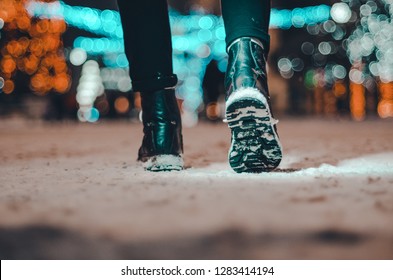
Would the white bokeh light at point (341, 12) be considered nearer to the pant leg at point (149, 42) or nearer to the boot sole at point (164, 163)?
the pant leg at point (149, 42)

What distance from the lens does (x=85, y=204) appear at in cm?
76

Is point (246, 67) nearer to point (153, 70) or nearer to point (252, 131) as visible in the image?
point (252, 131)

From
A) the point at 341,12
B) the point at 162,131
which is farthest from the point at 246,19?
the point at 341,12

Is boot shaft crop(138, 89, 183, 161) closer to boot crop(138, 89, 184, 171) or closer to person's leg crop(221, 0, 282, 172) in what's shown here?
boot crop(138, 89, 184, 171)

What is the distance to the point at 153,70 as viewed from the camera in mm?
1345

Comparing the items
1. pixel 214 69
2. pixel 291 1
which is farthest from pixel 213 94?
pixel 291 1

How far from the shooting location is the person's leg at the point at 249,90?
1.09 meters

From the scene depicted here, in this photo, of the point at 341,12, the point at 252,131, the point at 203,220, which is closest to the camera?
the point at 203,220

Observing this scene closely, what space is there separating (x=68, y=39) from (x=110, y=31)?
5.55ft

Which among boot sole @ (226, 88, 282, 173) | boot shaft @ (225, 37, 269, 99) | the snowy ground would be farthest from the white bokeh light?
the snowy ground

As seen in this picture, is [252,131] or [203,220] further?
[252,131]

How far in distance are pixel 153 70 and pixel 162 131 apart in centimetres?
18

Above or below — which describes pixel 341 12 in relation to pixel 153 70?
above
